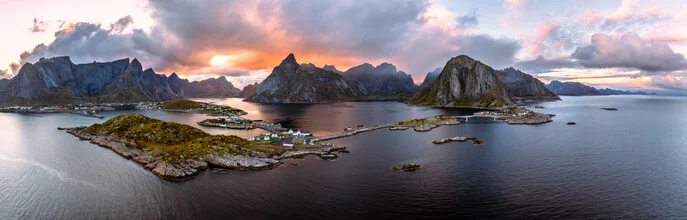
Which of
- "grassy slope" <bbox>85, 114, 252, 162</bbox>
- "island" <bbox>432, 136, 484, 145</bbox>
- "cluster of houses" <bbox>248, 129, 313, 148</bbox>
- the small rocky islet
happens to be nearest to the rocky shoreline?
"grassy slope" <bbox>85, 114, 252, 162</bbox>

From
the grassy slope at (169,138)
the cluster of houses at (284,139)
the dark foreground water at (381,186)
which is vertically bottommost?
the dark foreground water at (381,186)

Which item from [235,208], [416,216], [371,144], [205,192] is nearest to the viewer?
[416,216]

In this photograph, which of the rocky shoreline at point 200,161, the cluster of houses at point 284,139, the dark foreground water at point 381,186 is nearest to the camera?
the dark foreground water at point 381,186

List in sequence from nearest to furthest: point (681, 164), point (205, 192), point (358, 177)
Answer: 1. point (205, 192)
2. point (358, 177)
3. point (681, 164)

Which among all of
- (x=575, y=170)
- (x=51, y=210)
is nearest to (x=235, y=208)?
(x=51, y=210)

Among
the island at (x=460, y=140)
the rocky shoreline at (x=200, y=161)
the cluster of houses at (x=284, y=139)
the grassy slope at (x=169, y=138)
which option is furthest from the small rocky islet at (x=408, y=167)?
the grassy slope at (x=169, y=138)

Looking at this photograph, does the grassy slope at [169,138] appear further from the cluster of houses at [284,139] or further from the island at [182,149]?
the cluster of houses at [284,139]

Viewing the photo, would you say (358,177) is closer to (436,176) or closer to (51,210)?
Result: (436,176)
